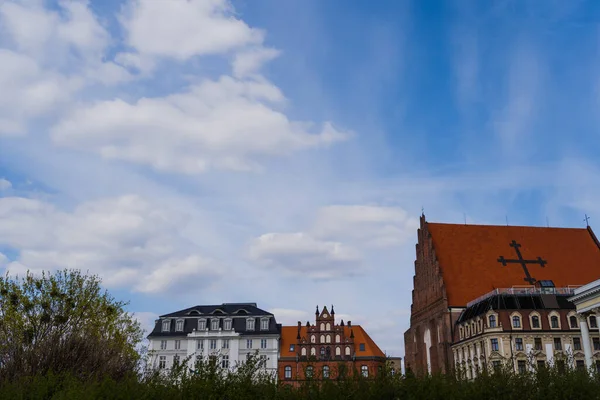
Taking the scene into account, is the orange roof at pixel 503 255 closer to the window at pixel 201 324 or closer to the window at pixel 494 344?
the window at pixel 494 344

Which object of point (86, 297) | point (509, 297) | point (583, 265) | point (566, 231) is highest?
point (566, 231)

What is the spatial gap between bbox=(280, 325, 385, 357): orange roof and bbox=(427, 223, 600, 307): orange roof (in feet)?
58.0

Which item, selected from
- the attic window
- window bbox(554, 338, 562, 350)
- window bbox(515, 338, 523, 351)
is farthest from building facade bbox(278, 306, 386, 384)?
window bbox(554, 338, 562, 350)

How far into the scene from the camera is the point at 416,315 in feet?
258

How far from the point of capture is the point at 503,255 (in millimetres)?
72688

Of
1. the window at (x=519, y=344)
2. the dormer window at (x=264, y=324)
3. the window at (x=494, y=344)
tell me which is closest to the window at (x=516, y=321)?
the window at (x=519, y=344)

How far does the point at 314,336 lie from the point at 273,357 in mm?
6472

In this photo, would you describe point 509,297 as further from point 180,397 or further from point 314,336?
point 180,397

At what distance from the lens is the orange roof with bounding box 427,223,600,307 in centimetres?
6988

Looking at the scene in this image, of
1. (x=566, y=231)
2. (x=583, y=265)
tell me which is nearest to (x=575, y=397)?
(x=583, y=265)

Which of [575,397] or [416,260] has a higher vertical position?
[416,260]

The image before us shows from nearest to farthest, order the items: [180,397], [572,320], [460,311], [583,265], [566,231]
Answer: [180,397], [572,320], [460,311], [583,265], [566,231]

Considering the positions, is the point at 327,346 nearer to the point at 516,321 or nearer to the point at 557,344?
the point at 516,321

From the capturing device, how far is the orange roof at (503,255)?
229ft
